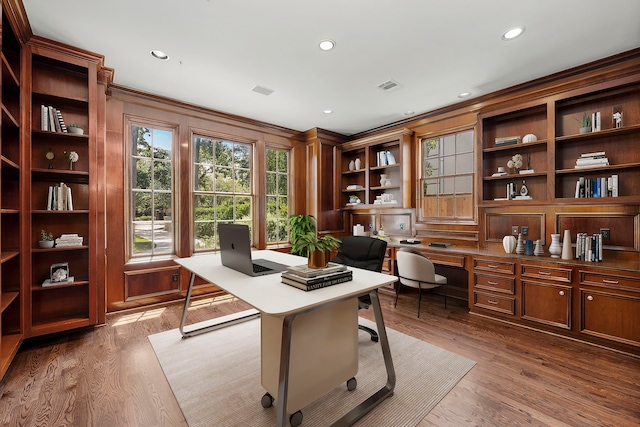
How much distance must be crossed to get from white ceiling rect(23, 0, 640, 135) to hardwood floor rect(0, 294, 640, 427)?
274cm

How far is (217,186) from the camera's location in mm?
4402

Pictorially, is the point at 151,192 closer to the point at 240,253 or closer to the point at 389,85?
the point at 240,253

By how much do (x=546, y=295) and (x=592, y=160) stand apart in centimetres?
145

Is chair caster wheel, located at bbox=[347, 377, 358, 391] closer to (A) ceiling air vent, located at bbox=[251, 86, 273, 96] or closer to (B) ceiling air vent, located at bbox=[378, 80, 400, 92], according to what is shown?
(B) ceiling air vent, located at bbox=[378, 80, 400, 92]

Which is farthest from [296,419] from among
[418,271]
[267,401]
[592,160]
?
[592,160]

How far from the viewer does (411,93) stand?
3.61 meters

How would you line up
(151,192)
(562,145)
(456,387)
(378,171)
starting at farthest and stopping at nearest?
(378,171) < (151,192) < (562,145) < (456,387)

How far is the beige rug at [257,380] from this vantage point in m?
1.76

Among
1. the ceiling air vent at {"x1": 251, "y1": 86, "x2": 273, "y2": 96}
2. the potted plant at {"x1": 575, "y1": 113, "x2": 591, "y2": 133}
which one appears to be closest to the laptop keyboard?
the ceiling air vent at {"x1": 251, "y1": 86, "x2": 273, "y2": 96}

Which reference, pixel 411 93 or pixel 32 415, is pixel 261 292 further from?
pixel 411 93

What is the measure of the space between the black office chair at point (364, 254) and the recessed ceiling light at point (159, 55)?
2486 millimetres

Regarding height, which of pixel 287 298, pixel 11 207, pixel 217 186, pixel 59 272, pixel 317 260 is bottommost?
pixel 59 272

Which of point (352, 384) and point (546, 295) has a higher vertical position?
point (546, 295)

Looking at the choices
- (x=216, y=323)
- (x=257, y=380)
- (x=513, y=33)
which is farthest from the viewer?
(x=216, y=323)
